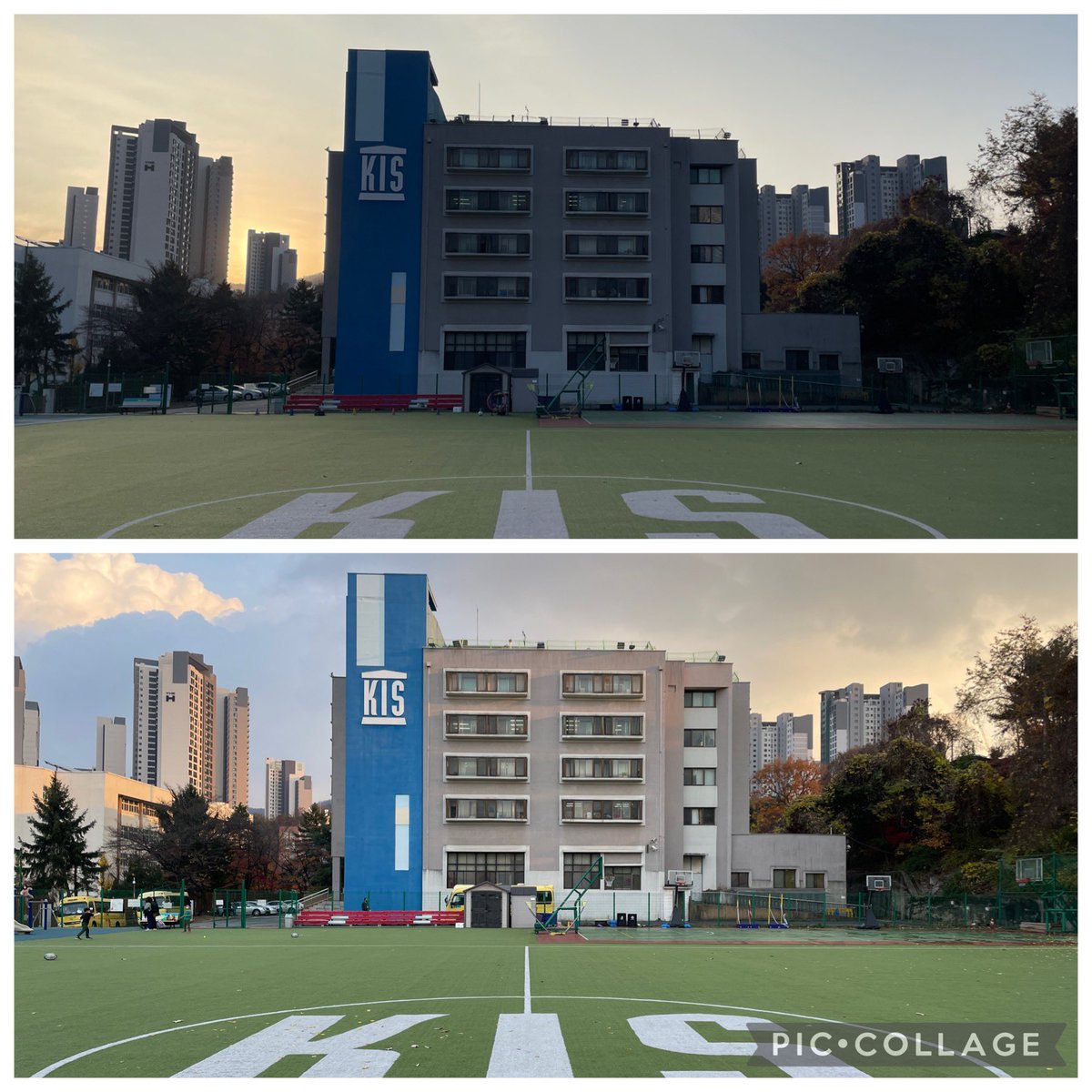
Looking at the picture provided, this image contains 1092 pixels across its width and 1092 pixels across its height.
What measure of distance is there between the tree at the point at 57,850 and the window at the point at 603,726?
32.8 metres

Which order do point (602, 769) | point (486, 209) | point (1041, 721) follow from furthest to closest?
point (486, 209), point (602, 769), point (1041, 721)

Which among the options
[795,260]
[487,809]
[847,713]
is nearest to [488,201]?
[487,809]

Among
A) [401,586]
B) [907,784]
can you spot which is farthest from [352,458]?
[907,784]

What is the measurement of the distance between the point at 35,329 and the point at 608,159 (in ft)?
130

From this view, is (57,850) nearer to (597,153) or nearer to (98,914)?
(98,914)

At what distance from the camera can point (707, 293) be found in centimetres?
7150

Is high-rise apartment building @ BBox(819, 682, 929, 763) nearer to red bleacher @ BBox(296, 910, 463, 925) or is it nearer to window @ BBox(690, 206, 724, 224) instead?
window @ BBox(690, 206, 724, 224)

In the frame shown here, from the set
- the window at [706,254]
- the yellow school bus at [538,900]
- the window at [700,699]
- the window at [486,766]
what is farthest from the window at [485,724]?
the window at [706,254]

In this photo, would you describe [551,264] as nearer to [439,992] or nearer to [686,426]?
[686,426]

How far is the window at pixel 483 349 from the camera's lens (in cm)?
6762

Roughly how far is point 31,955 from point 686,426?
30.2 meters

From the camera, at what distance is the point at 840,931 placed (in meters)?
34.9

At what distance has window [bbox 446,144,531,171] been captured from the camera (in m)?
66.6

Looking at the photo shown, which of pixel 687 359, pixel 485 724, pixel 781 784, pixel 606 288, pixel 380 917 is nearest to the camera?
pixel 380 917
